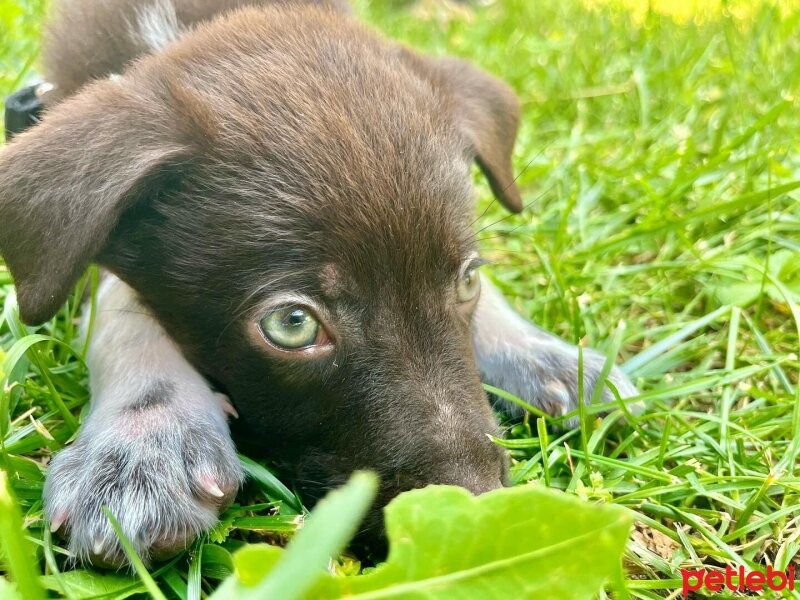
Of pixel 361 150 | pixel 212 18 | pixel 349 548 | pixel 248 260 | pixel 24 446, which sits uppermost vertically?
pixel 212 18

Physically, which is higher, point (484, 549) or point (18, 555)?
point (18, 555)

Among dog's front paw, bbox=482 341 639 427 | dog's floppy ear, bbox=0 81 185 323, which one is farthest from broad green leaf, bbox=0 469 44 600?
dog's front paw, bbox=482 341 639 427

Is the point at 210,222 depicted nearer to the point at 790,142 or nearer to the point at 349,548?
the point at 349,548

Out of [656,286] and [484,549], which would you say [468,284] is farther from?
[656,286]

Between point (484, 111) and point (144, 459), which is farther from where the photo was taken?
point (484, 111)

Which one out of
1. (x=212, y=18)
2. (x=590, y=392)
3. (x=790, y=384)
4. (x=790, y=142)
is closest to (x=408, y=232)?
(x=590, y=392)

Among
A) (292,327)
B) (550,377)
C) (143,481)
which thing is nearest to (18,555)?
(143,481)
